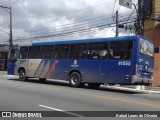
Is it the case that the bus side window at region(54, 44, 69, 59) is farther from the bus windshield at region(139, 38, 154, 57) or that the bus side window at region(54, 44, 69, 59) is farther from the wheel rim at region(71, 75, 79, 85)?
the bus windshield at region(139, 38, 154, 57)

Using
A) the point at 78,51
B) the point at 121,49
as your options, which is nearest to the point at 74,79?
the point at 78,51

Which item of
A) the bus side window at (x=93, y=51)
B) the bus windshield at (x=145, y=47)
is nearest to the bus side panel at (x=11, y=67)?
the bus side window at (x=93, y=51)

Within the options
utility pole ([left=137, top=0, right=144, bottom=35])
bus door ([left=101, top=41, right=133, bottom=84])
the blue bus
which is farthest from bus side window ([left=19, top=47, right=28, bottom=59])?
utility pole ([left=137, top=0, right=144, bottom=35])

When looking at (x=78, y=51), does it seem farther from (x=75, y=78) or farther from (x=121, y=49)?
(x=121, y=49)

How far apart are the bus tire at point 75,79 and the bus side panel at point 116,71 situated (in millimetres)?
1932

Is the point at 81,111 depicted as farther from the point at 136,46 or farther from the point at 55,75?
the point at 55,75

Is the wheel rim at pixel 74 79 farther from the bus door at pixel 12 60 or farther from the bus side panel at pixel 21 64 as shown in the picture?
the bus door at pixel 12 60

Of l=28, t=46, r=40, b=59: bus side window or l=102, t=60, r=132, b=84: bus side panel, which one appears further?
l=28, t=46, r=40, b=59: bus side window

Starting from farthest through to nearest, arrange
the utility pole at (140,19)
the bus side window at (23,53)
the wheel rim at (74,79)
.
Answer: the utility pole at (140,19), the bus side window at (23,53), the wheel rim at (74,79)

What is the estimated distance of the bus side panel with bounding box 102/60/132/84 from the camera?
20094mm

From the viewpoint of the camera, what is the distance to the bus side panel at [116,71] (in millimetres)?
20094

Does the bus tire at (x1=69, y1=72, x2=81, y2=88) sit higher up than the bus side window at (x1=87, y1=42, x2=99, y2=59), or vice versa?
the bus side window at (x1=87, y1=42, x2=99, y2=59)

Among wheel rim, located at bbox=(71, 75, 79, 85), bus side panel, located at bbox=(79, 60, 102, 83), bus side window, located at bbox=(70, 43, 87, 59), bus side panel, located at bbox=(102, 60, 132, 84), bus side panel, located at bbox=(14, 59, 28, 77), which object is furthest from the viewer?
bus side panel, located at bbox=(14, 59, 28, 77)

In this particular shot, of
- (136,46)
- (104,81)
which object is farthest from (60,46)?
(136,46)
